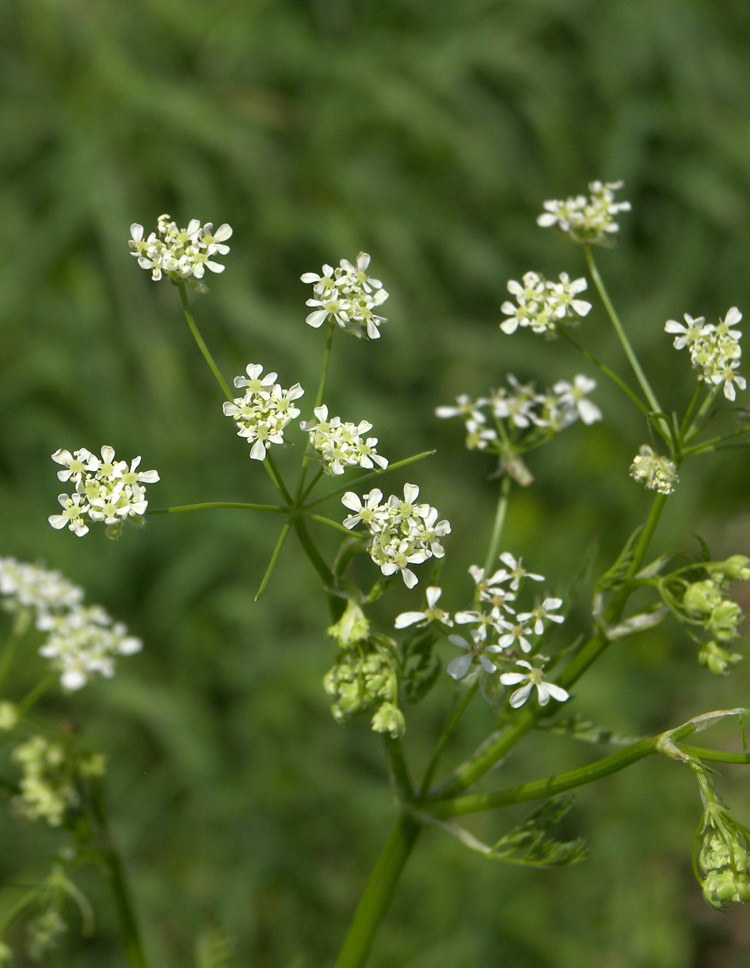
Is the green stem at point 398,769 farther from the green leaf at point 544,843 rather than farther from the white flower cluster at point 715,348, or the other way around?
the white flower cluster at point 715,348

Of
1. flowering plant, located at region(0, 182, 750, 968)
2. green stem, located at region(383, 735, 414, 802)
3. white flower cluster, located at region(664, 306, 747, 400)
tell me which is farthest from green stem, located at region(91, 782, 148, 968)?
white flower cluster, located at region(664, 306, 747, 400)

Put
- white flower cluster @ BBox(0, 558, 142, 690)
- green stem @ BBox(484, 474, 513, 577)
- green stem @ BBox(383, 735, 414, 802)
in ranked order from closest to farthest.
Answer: green stem @ BBox(383, 735, 414, 802), green stem @ BBox(484, 474, 513, 577), white flower cluster @ BBox(0, 558, 142, 690)

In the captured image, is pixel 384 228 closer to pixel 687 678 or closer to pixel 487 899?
pixel 687 678

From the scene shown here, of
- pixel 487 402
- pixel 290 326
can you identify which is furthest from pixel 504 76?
pixel 487 402

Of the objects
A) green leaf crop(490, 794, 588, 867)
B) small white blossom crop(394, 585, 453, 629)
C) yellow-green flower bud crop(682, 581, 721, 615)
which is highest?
yellow-green flower bud crop(682, 581, 721, 615)

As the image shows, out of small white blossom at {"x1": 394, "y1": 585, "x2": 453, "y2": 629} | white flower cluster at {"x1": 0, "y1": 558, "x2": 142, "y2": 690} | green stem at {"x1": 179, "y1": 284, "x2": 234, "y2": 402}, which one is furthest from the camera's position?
white flower cluster at {"x1": 0, "y1": 558, "x2": 142, "y2": 690}

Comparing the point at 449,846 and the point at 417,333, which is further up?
the point at 417,333

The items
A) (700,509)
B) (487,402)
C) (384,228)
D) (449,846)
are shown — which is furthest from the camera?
(700,509)

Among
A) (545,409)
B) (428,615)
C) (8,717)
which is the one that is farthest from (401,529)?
(8,717)

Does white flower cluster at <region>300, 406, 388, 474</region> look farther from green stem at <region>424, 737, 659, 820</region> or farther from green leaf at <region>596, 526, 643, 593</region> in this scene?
green stem at <region>424, 737, 659, 820</region>
